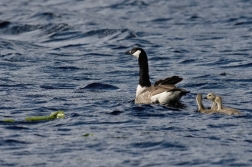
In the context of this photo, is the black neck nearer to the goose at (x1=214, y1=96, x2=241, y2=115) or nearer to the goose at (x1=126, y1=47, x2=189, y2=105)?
the goose at (x1=126, y1=47, x2=189, y2=105)

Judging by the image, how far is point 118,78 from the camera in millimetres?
23438

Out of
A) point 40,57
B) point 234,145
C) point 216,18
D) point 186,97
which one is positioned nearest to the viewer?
point 234,145

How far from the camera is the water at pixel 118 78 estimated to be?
1438 cm

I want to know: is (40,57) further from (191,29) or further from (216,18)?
(216,18)

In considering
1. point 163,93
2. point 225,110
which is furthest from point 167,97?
point 225,110

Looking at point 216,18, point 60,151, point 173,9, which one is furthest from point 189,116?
point 173,9

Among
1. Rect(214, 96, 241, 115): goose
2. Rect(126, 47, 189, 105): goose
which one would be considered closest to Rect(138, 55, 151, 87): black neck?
Rect(126, 47, 189, 105): goose

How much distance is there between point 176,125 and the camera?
16.2m

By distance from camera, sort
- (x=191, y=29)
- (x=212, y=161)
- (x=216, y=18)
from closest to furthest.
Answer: (x=212, y=161) → (x=191, y=29) → (x=216, y=18)

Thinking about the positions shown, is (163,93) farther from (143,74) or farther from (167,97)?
(143,74)

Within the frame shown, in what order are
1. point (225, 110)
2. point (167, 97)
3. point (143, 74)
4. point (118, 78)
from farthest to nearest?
point (118, 78) < point (143, 74) < point (167, 97) < point (225, 110)

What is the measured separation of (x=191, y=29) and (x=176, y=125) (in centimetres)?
1762

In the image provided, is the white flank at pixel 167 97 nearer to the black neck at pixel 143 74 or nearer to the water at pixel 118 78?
the water at pixel 118 78

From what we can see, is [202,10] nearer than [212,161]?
No
